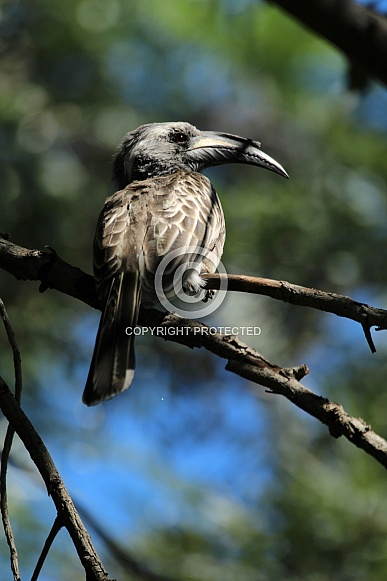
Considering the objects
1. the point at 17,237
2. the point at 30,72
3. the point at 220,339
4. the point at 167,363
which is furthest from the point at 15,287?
the point at 220,339

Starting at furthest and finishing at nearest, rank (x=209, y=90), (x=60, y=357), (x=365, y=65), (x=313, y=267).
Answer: (x=209, y=90) → (x=60, y=357) → (x=313, y=267) → (x=365, y=65)

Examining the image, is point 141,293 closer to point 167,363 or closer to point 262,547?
point 262,547

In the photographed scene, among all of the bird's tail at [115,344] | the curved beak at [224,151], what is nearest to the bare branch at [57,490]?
the bird's tail at [115,344]

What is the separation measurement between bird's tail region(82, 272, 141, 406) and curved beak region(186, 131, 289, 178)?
144 cm

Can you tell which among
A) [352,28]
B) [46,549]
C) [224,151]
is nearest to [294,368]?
[46,549]

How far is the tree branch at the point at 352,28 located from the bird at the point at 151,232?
737 millimetres

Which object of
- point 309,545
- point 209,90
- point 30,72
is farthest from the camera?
point 209,90

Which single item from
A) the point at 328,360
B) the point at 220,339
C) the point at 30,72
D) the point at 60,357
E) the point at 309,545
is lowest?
the point at 220,339

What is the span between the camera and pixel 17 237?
5.79 m

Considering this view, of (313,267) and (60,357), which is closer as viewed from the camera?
(313,267)

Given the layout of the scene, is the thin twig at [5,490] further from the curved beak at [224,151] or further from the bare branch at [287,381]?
the curved beak at [224,151]

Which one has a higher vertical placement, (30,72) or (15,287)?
(30,72)

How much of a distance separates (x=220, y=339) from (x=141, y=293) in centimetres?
69

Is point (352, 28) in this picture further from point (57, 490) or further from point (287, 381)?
point (57, 490)
